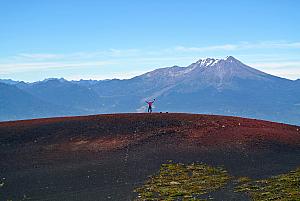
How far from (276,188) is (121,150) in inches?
892

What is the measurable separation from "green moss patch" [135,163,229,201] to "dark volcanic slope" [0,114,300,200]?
52.4 inches

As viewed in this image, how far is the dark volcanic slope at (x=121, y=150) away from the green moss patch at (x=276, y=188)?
1660mm

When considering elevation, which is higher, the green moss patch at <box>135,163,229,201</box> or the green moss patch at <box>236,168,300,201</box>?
the green moss patch at <box>236,168,300,201</box>

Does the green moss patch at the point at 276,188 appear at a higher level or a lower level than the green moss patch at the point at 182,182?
higher

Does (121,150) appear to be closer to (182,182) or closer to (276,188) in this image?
(182,182)

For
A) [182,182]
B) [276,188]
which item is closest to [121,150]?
[182,182]

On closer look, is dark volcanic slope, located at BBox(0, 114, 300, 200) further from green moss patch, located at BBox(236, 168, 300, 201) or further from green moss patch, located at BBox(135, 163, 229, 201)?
green moss patch, located at BBox(236, 168, 300, 201)

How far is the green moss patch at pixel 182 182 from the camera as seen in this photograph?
31406 millimetres

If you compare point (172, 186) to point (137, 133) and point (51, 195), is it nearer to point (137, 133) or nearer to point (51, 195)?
point (51, 195)

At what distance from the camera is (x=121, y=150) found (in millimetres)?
49656

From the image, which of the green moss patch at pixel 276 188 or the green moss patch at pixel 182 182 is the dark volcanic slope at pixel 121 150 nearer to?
the green moss patch at pixel 182 182

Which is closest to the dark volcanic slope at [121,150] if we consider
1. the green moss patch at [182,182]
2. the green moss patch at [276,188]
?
the green moss patch at [182,182]

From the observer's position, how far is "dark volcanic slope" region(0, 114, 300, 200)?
122ft

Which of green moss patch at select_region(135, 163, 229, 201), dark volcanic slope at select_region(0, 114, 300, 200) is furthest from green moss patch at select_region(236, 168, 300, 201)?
green moss patch at select_region(135, 163, 229, 201)
